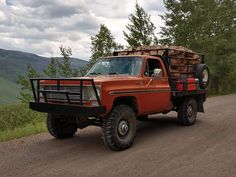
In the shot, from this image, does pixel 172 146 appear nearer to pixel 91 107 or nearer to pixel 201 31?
pixel 91 107

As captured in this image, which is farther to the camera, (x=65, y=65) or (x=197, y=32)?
(x=65, y=65)

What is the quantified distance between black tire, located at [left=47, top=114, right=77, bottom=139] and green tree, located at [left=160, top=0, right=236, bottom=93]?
16.7 metres

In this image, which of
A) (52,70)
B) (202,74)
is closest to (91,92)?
(202,74)

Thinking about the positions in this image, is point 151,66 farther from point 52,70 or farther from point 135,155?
point 52,70

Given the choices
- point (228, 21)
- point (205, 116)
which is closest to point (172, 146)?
point (205, 116)

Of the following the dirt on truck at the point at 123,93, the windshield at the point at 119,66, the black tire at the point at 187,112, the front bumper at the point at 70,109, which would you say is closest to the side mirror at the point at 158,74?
the dirt on truck at the point at 123,93

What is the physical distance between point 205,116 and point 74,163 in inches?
264

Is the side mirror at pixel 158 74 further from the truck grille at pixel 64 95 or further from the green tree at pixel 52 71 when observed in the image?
the green tree at pixel 52 71

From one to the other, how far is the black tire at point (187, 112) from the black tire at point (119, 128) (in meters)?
2.83

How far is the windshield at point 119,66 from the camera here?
793 centimetres

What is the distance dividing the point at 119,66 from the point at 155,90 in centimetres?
111

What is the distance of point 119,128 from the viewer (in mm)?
6895

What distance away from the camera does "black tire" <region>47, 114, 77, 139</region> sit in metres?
7.94

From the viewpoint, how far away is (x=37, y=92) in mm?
7367
